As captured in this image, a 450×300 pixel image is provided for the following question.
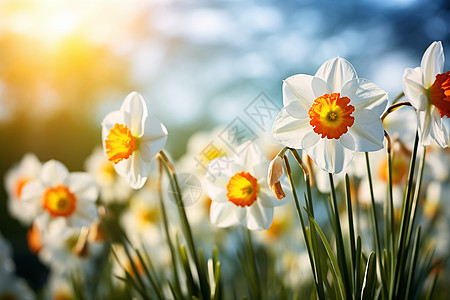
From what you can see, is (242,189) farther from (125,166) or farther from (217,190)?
(125,166)

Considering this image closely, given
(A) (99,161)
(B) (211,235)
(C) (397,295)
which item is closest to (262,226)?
(C) (397,295)

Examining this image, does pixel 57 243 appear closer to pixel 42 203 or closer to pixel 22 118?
pixel 42 203

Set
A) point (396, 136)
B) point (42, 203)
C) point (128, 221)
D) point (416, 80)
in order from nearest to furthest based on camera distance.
→ point (416, 80) < point (396, 136) < point (42, 203) < point (128, 221)

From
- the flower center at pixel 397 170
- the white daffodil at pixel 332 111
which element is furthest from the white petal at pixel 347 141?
the flower center at pixel 397 170

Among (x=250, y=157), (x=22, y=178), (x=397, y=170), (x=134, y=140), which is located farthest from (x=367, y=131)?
(x=22, y=178)

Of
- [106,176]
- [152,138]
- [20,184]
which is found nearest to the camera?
[152,138]

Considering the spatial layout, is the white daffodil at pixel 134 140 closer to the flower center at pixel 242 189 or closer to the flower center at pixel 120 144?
the flower center at pixel 120 144

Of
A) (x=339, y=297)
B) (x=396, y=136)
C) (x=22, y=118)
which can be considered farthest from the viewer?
(x=22, y=118)
